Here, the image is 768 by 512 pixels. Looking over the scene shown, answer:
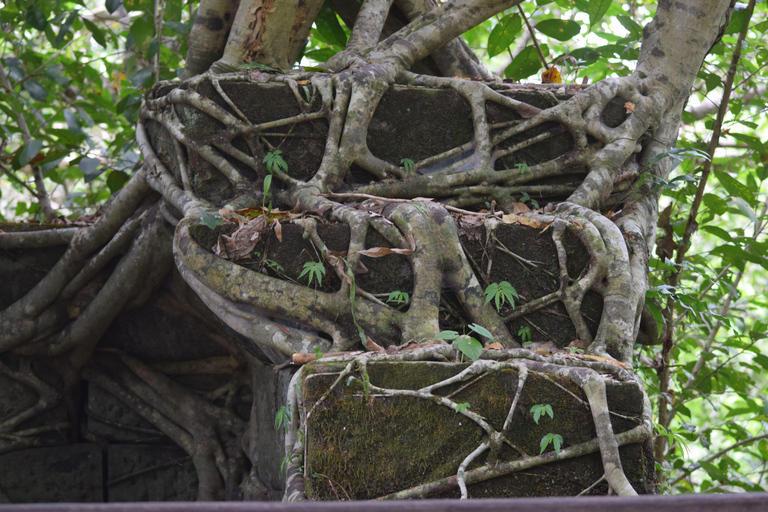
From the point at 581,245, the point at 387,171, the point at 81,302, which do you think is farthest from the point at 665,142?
the point at 81,302

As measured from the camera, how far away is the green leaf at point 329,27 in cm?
474

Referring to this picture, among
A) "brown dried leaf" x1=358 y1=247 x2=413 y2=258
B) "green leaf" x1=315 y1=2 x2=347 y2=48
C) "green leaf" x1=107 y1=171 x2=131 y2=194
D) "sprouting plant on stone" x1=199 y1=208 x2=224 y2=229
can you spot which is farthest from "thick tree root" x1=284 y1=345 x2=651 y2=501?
"green leaf" x1=107 y1=171 x2=131 y2=194

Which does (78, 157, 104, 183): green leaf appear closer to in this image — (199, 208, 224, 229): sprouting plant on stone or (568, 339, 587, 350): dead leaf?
(199, 208, 224, 229): sprouting plant on stone

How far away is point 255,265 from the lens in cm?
264

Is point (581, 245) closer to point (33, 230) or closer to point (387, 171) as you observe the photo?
point (387, 171)

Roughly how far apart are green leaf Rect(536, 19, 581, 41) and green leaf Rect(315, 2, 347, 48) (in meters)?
1.48

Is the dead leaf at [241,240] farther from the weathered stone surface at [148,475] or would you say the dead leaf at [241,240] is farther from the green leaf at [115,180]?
the green leaf at [115,180]

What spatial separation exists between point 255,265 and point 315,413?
3.09ft

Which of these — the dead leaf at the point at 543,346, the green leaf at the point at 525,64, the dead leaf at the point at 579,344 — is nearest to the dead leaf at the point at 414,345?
the dead leaf at the point at 543,346

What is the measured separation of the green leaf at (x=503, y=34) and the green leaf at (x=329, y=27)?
1115mm

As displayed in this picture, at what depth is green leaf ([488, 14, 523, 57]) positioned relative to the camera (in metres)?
4.37

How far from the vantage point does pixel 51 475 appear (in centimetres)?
416

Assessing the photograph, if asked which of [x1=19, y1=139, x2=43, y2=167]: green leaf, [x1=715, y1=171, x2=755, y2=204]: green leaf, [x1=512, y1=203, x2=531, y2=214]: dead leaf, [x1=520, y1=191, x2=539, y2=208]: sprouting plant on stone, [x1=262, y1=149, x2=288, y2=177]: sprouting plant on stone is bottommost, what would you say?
[x1=715, y1=171, x2=755, y2=204]: green leaf

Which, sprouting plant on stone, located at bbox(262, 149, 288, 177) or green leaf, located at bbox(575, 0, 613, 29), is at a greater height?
green leaf, located at bbox(575, 0, 613, 29)
